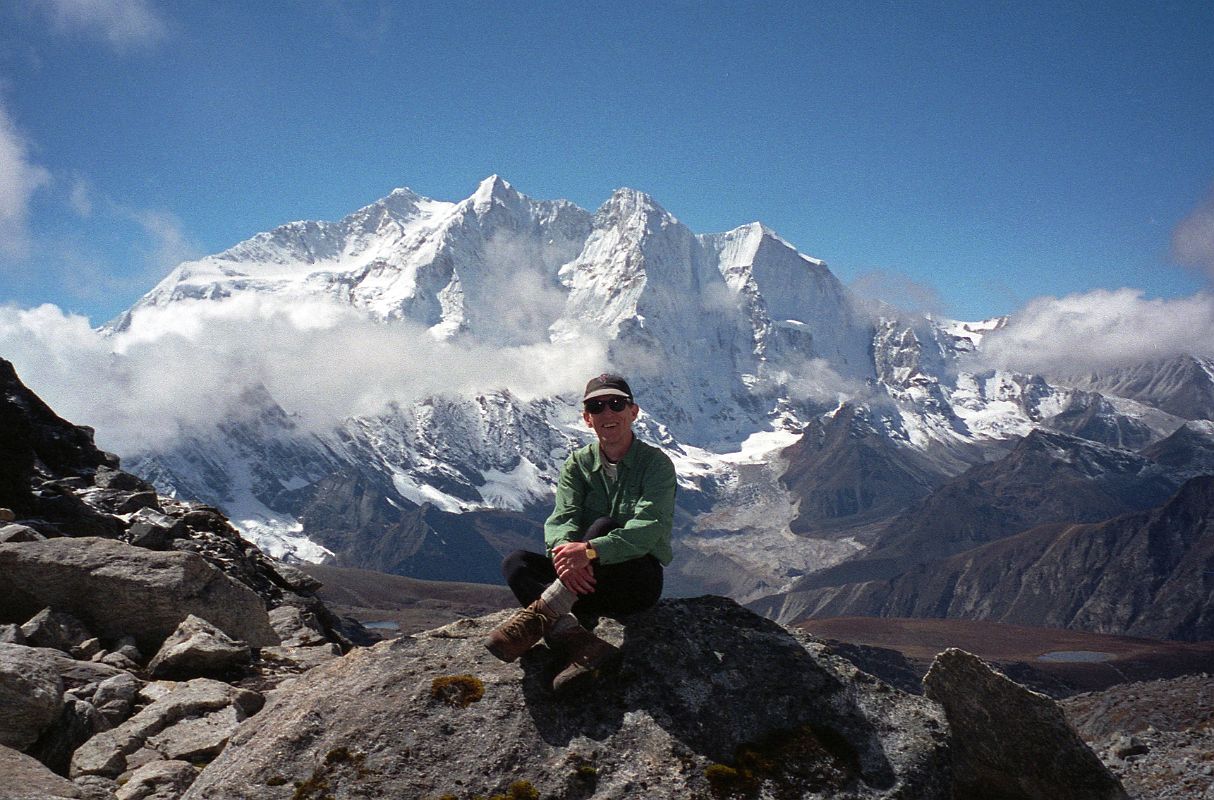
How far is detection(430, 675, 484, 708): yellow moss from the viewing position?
8.33 m

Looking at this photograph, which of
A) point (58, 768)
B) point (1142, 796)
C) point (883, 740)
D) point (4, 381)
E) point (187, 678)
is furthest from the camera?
point (4, 381)

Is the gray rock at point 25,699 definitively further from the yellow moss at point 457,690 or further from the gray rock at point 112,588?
the gray rock at point 112,588

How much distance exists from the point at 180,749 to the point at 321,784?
3141 mm

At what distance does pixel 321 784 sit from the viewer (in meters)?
7.53

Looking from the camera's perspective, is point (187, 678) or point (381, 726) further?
point (187, 678)

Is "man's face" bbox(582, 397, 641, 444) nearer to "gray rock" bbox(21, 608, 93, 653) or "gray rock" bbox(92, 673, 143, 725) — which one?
"gray rock" bbox(92, 673, 143, 725)

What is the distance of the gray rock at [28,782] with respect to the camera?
7020mm

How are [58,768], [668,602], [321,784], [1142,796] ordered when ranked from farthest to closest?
[1142,796] < [668,602] < [58,768] < [321,784]

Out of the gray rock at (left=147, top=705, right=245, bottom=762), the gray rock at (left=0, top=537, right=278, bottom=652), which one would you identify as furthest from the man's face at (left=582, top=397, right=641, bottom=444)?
the gray rock at (left=0, top=537, right=278, bottom=652)

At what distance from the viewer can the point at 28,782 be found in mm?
7285

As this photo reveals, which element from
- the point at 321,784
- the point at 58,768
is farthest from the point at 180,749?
the point at 321,784

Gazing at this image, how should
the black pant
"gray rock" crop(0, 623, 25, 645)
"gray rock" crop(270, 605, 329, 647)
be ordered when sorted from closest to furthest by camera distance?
the black pant
"gray rock" crop(0, 623, 25, 645)
"gray rock" crop(270, 605, 329, 647)

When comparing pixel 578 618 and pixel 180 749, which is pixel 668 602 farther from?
pixel 180 749

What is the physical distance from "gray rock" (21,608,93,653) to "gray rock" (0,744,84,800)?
540 cm
